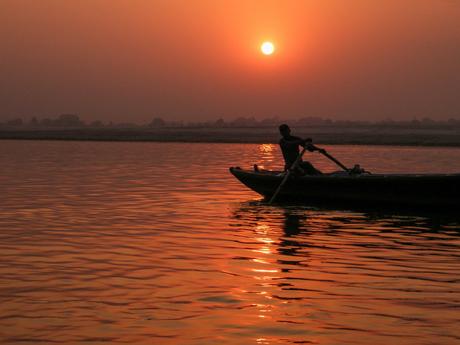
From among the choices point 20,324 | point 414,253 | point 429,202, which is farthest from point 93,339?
point 429,202

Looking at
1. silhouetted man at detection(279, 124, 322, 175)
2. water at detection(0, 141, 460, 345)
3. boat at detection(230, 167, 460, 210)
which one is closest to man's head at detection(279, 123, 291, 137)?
silhouetted man at detection(279, 124, 322, 175)

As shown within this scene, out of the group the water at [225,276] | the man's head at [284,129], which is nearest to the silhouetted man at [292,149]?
the man's head at [284,129]

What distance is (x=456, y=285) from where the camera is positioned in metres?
Answer: 10.5

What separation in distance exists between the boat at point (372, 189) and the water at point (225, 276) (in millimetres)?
588

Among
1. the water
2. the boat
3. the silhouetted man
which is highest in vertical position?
the silhouetted man

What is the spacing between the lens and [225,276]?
35.9ft

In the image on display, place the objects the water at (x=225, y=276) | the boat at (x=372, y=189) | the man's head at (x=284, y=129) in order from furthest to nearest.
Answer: the man's head at (x=284, y=129)
the boat at (x=372, y=189)
the water at (x=225, y=276)

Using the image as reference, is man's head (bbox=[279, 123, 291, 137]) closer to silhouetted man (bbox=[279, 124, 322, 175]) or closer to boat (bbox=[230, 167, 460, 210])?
silhouetted man (bbox=[279, 124, 322, 175])

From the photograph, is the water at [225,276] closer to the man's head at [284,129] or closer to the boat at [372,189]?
the boat at [372,189]

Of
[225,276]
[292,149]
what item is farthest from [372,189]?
[225,276]

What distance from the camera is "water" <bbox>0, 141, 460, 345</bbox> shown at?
27.0 ft

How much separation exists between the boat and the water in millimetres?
588

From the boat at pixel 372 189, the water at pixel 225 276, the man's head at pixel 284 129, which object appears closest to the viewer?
the water at pixel 225 276

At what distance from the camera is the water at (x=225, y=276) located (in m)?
8.23
